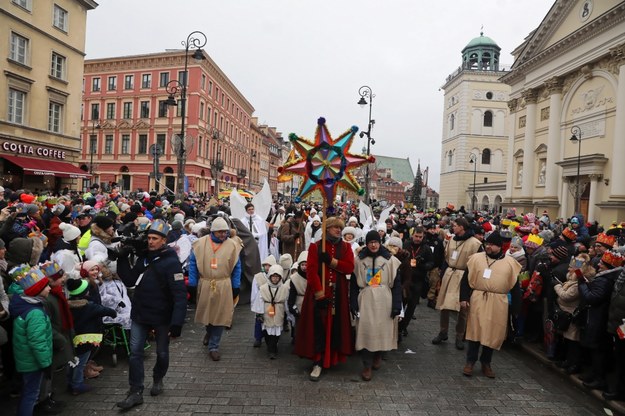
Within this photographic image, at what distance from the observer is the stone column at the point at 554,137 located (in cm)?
2944

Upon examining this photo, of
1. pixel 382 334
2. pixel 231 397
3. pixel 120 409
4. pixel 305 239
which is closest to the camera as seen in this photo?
pixel 120 409

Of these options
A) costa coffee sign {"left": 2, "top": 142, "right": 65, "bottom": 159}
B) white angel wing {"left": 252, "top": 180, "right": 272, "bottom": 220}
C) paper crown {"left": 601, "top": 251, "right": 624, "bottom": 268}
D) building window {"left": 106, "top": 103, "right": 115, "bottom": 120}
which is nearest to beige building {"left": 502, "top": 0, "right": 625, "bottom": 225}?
white angel wing {"left": 252, "top": 180, "right": 272, "bottom": 220}

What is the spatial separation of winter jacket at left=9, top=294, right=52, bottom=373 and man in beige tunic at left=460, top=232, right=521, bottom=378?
4.90 m

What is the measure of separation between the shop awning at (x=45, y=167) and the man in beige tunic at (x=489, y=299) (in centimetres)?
2505

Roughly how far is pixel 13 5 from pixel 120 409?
87.7 feet

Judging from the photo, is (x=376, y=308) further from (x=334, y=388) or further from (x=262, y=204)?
(x=262, y=204)

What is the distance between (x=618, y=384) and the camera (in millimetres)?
4977

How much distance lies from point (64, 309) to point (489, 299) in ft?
16.6

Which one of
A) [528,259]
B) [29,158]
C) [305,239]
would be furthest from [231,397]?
[29,158]

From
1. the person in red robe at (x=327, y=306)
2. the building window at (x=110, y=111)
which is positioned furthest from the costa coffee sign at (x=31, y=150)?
the person in red robe at (x=327, y=306)

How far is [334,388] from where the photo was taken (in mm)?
5203

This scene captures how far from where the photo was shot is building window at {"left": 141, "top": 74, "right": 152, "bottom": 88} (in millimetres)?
47250

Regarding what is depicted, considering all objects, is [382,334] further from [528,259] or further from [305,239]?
[305,239]

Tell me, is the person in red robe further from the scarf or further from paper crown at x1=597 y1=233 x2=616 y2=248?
paper crown at x1=597 y1=233 x2=616 y2=248
